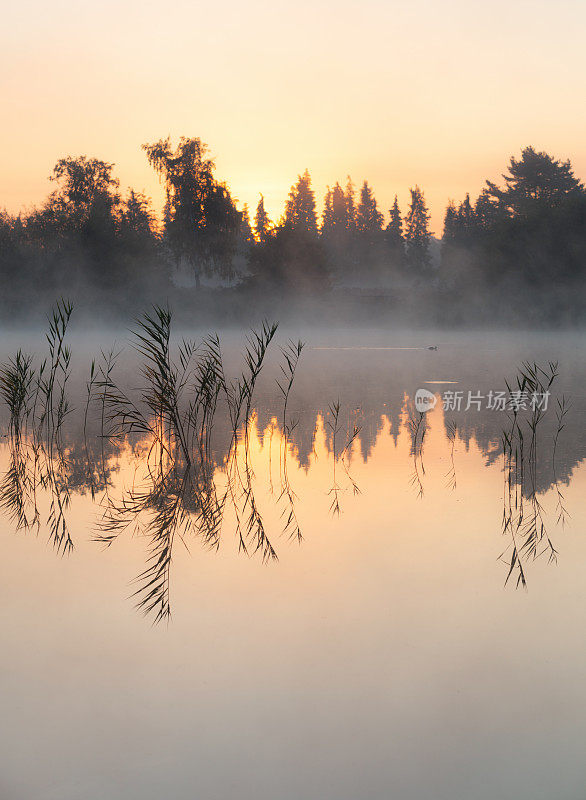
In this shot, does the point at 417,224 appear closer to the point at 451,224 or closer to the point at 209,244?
the point at 451,224

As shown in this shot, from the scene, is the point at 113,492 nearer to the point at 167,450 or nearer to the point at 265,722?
the point at 167,450

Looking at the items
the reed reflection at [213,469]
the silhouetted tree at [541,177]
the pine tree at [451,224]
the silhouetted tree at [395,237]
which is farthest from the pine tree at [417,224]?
the reed reflection at [213,469]

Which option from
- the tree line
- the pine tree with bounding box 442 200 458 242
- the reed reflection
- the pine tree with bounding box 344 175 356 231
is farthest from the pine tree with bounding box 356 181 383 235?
the reed reflection

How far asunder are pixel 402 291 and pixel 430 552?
51.1m

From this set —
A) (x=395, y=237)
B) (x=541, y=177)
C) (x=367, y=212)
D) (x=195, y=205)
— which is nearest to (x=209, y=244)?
(x=195, y=205)

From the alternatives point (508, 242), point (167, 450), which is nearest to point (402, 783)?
point (167, 450)

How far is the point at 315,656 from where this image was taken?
3.69 metres

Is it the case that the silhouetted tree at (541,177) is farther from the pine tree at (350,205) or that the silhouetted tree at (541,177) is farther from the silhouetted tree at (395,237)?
the pine tree at (350,205)

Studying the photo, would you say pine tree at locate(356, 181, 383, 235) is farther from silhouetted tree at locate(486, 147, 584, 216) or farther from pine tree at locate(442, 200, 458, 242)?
silhouetted tree at locate(486, 147, 584, 216)

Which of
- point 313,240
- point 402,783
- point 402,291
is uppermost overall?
point 313,240

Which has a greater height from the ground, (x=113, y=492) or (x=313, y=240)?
(x=313, y=240)

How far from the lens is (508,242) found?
49.7 m

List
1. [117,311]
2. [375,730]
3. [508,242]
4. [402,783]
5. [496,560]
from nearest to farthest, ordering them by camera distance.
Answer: [402,783] → [375,730] → [496,560] → [508,242] → [117,311]

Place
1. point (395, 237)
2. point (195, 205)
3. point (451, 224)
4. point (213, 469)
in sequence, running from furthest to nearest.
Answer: point (395, 237)
point (451, 224)
point (195, 205)
point (213, 469)
